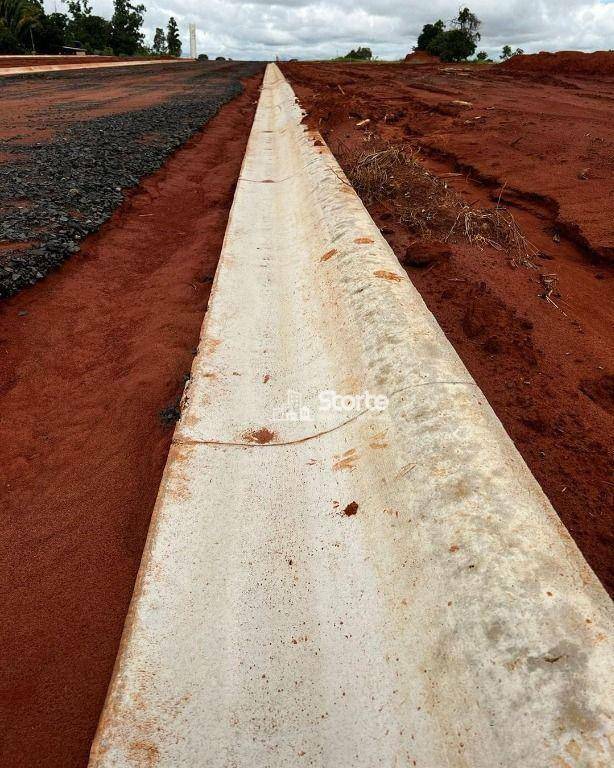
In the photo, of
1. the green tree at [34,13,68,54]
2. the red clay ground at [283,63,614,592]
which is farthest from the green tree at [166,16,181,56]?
the red clay ground at [283,63,614,592]

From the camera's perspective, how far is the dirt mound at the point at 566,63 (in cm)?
2516

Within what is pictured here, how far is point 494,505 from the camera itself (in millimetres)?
1885

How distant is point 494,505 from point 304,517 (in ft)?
3.14

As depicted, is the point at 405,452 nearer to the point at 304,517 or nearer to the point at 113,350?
the point at 304,517

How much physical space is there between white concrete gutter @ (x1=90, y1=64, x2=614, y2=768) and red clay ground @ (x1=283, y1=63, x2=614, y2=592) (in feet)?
1.72

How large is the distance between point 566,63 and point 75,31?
229ft

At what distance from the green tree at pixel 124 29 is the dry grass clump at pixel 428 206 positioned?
264 ft

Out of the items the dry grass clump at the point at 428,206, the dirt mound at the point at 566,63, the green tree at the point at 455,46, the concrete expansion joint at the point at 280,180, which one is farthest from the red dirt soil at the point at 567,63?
the concrete expansion joint at the point at 280,180

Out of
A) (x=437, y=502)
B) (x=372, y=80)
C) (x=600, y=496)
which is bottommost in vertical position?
(x=600, y=496)

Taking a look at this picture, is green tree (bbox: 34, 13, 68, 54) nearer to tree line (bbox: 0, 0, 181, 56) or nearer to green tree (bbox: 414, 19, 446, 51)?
tree line (bbox: 0, 0, 181, 56)

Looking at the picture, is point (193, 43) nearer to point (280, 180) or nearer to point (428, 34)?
point (428, 34)

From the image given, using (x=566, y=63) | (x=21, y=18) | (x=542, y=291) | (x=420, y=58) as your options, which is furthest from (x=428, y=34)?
(x=542, y=291)

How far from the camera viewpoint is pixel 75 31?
66.8 metres

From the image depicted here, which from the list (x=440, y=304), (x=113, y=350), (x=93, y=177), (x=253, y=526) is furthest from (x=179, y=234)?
(x=253, y=526)
